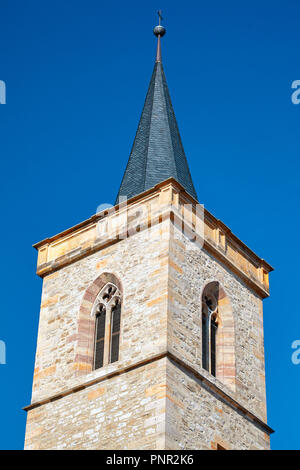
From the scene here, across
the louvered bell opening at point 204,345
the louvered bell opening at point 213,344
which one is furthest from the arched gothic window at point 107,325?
the louvered bell opening at point 213,344

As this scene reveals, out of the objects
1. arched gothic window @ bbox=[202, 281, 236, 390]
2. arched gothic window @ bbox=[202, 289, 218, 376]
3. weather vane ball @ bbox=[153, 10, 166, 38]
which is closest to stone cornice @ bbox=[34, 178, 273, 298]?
arched gothic window @ bbox=[202, 281, 236, 390]

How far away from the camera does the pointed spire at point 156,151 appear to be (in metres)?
27.6

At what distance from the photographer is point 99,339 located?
2483 cm

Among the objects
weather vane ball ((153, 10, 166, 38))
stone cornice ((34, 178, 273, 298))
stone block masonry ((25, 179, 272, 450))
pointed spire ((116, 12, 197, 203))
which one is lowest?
stone block masonry ((25, 179, 272, 450))

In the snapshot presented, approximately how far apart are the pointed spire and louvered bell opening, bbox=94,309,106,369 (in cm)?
335

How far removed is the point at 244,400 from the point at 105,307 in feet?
11.4

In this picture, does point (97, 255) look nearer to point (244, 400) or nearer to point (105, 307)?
point (105, 307)

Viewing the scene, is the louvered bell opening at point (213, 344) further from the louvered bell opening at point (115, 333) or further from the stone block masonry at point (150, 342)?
the louvered bell opening at point (115, 333)

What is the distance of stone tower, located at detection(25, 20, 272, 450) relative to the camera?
891 inches

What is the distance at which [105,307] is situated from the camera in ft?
82.4

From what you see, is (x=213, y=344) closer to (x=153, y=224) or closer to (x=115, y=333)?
(x=115, y=333)

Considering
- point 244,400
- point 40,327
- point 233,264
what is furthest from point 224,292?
point 40,327

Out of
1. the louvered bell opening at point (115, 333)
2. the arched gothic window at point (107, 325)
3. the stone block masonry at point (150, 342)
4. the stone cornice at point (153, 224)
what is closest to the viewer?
the stone block masonry at point (150, 342)

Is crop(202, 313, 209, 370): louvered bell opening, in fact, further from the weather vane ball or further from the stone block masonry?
the weather vane ball
